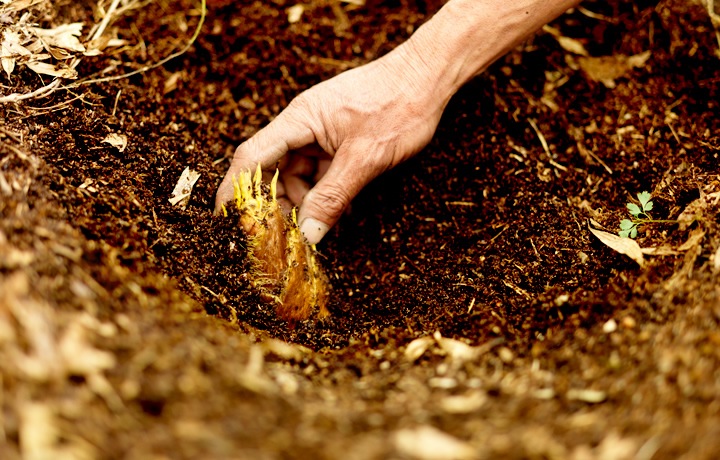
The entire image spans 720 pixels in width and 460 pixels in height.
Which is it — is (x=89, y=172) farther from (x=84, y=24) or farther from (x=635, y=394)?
(x=635, y=394)

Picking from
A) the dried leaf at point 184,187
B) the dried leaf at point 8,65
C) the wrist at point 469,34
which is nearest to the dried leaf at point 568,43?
the wrist at point 469,34

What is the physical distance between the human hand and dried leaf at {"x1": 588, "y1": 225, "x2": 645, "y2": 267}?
0.63m

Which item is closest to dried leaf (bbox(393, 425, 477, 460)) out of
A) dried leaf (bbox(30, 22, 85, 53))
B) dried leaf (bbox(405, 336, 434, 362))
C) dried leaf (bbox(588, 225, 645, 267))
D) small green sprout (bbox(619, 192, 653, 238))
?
dried leaf (bbox(405, 336, 434, 362))

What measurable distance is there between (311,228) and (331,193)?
13cm

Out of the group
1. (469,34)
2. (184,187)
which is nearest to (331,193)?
(184,187)

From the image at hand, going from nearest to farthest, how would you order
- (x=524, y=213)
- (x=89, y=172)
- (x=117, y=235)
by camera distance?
1. (x=117, y=235)
2. (x=89, y=172)
3. (x=524, y=213)

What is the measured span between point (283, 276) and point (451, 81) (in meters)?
0.88

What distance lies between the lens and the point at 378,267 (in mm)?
1619

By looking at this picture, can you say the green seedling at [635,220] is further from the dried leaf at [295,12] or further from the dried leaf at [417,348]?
the dried leaf at [295,12]

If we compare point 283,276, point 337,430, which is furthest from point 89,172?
point 337,430

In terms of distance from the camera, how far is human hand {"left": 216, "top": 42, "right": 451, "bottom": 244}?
1.50 metres

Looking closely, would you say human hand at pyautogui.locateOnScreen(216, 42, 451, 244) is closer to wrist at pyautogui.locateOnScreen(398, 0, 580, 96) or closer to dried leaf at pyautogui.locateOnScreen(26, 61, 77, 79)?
wrist at pyautogui.locateOnScreen(398, 0, 580, 96)

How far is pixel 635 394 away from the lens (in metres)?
0.85

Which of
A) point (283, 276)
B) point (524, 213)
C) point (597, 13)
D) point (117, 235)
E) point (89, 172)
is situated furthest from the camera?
point (597, 13)
